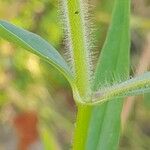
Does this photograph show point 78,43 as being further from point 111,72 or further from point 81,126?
point 111,72

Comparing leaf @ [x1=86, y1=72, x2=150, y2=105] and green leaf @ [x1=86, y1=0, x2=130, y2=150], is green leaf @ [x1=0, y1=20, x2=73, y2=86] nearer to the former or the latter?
leaf @ [x1=86, y1=72, x2=150, y2=105]

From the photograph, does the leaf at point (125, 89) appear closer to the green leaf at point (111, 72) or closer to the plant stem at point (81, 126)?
the plant stem at point (81, 126)

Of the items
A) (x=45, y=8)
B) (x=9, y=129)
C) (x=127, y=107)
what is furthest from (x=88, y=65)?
(x=9, y=129)

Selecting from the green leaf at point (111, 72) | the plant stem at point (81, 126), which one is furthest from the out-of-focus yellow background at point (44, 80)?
the plant stem at point (81, 126)

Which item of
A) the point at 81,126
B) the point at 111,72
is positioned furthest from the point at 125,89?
the point at 111,72

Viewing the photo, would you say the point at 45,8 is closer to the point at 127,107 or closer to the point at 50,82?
the point at 50,82

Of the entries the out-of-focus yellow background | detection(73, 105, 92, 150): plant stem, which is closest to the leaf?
detection(73, 105, 92, 150): plant stem

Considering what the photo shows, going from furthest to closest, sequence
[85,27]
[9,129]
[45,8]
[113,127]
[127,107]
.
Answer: [9,129], [45,8], [127,107], [113,127], [85,27]
